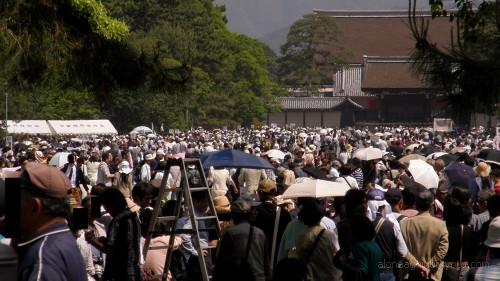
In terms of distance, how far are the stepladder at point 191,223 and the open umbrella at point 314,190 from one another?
122cm

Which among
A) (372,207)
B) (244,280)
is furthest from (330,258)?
(372,207)

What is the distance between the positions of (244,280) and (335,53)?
311 feet

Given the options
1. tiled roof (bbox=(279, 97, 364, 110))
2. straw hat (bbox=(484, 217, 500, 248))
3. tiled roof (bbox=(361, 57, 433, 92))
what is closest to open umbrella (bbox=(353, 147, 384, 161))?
straw hat (bbox=(484, 217, 500, 248))

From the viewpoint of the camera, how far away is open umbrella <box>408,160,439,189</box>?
14.2 m

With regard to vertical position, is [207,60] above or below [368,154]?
above

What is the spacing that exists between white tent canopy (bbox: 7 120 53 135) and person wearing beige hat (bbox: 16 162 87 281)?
1636 inches

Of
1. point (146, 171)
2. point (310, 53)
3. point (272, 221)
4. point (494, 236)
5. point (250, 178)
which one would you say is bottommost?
point (146, 171)

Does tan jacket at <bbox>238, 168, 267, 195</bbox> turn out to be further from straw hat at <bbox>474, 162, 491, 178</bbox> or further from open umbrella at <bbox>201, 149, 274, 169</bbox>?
straw hat at <bbox>474, 162, 491, 178</bbox>

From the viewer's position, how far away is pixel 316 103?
9062 cm

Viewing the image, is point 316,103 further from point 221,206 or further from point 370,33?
point 221,206

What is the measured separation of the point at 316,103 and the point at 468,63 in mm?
84072

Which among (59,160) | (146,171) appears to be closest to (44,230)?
(59,160)

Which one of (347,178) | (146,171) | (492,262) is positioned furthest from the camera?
(146,171)

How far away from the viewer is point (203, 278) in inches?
340
